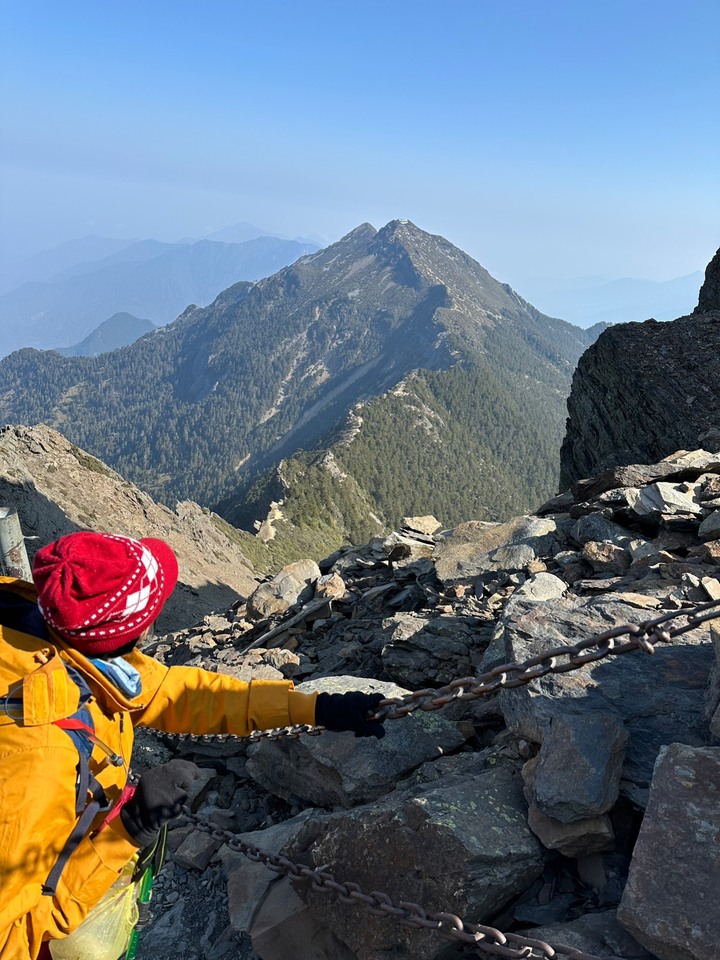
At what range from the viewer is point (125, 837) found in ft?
12.1

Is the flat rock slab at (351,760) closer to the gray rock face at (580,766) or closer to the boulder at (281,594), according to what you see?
the gray rock face at (580,766)

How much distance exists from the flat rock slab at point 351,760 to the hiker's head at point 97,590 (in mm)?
2609

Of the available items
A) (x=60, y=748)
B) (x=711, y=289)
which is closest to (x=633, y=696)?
(x=60, y=748)

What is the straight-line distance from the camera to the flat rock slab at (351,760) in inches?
198

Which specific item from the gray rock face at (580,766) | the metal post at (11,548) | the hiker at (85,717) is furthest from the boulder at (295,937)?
the metal post at (11,548)

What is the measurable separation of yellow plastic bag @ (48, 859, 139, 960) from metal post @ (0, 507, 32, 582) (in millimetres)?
3633

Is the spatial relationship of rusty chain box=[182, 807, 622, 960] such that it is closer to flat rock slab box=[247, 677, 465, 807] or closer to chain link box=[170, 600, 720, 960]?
chain link box=[170, 600, 720, 960]

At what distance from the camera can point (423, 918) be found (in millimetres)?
3260

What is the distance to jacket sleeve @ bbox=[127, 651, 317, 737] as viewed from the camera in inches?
159

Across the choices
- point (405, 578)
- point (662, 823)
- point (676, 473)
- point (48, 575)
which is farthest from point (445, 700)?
point (676, 473)

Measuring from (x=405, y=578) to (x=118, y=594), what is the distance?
361 inches

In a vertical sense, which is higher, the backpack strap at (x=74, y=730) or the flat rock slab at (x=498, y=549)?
the backpack strap at (x=74, y=730)

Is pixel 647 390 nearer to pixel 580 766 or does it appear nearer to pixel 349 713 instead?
pixel 580 766

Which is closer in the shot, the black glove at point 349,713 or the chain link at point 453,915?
the chain link at point 453,915
